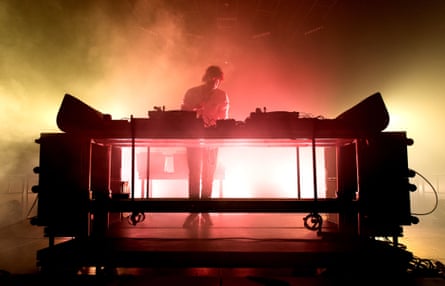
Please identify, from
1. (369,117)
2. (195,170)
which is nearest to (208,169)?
(195,170)

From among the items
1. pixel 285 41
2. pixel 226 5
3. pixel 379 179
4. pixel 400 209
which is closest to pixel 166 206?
pixel 379 179

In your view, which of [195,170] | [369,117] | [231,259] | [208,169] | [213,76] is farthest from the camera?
[213,76]

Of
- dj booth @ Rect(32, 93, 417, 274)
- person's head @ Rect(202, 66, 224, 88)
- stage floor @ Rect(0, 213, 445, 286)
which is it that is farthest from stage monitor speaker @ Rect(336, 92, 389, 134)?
person's head @ Rect(202, 66, 224, 88)

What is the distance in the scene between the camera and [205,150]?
263cm

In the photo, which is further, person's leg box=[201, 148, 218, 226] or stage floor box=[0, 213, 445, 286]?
person's leg box=[201, 148, 218, 226]

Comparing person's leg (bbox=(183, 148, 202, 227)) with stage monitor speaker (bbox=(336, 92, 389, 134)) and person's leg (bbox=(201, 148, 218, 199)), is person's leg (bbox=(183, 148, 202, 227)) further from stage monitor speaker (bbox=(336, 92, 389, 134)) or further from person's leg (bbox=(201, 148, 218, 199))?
stage monitor speaker (bbox=(336, 92, 389, 134))

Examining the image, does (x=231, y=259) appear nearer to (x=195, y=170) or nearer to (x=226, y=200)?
(x=226, y=200)

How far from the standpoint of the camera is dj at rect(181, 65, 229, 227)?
2.55 meters

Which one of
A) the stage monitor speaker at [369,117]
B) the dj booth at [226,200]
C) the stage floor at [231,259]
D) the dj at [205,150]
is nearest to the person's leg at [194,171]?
the dj at [205,150]

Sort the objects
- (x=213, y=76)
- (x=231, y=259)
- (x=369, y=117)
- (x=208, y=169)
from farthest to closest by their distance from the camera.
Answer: (x=213, y=76), (x=208, y=169), (x=369, y=117), (x=231, y=259)

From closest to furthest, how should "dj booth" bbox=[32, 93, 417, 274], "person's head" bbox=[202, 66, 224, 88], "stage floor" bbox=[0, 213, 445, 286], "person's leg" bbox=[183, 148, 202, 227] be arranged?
"stage floor" bbox=[0, 213, 445, 286] < "dj booth" bbox=[32, 93, 417, 274] < "person's leg" bbox=[183, 148, 202, 227] < "person's head" bbox=[202, 66, 224, 88]

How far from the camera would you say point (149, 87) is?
6500 millimetres

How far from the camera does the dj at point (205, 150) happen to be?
255cm

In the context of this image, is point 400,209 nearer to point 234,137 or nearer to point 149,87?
point 234,137
